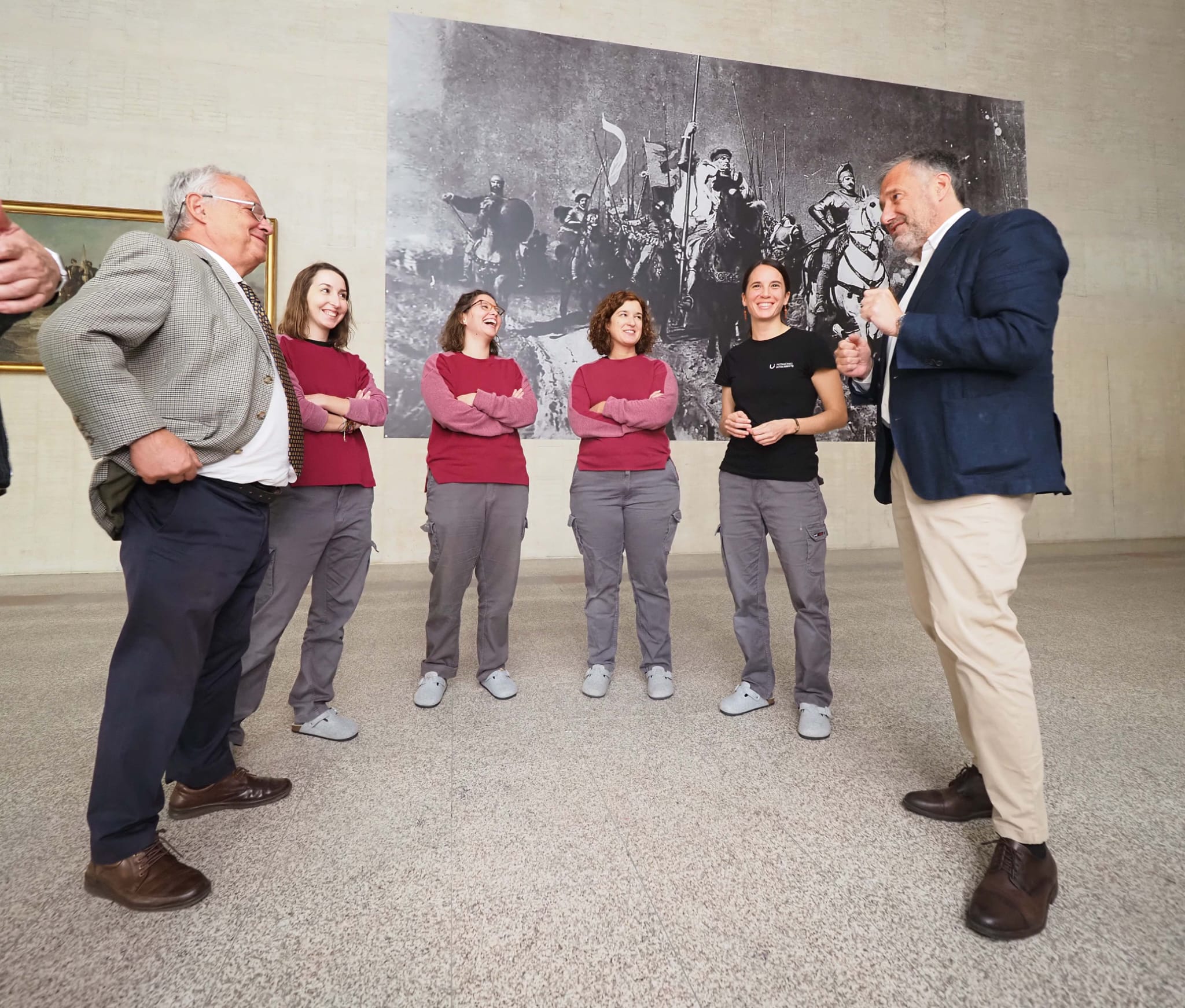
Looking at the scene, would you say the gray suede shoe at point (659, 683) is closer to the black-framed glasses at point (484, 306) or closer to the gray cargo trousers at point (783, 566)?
the gray cargo trousers at point (783, 566)

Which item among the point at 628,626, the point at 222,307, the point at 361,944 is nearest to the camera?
the point at 361,944

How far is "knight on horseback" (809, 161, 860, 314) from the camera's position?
7898 mm

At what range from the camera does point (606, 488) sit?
3.07 meters

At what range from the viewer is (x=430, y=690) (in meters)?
2.91

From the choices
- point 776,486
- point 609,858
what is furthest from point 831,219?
point 609,858

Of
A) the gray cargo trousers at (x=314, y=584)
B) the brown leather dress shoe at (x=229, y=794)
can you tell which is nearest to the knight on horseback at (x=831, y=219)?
the gray cargo trousers at (x=314, y=584)

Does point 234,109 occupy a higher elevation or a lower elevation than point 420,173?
higher

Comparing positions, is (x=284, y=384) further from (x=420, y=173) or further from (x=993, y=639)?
(x=420, y=173)

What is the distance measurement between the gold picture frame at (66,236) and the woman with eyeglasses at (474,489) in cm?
402

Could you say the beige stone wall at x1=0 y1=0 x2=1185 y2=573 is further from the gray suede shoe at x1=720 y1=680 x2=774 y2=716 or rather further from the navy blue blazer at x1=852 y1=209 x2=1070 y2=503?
the navy blue blazer at x1=852 y1=209 x2=1070 y2=503

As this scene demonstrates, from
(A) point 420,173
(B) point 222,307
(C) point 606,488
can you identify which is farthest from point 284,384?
(A) point 420,173

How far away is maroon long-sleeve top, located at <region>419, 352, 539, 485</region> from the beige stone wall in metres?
4.01

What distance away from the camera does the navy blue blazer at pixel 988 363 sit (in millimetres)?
1538

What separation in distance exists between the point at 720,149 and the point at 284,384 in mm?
7084
